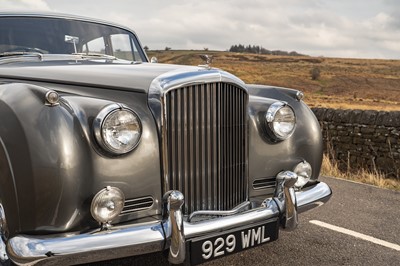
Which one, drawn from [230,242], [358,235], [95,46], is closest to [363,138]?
[358,235]

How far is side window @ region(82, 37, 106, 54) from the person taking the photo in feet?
12.6

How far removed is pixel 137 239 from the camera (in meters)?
2.22

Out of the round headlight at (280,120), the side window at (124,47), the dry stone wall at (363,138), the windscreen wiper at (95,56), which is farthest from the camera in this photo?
the dry stone wall at (363,138)

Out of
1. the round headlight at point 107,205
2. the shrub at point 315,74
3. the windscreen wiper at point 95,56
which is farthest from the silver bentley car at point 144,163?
the shrub at point 315,74

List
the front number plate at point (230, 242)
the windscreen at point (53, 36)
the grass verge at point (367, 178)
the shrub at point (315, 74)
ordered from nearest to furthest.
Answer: the front number plate at point (230, 242)
the windscreen at point (53, 36)
the grass verge at point (367, 178)
the shrub at point (315, 74)

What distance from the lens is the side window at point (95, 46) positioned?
3832 mm

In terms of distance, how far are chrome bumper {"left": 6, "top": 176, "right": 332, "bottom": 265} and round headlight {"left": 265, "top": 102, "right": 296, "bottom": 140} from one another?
0.53m

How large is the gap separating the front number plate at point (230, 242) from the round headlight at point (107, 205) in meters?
0.45

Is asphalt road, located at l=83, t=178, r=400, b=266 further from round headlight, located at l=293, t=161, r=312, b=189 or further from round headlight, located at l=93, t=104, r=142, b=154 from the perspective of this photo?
round headlight, located at l=93, t=104, r=142, b=154

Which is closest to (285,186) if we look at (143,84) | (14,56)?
(143,84)

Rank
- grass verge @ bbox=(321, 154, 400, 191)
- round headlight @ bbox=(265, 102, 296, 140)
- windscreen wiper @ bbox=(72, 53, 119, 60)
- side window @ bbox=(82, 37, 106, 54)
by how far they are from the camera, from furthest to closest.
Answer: grass verge @ bbox=(321, 154, 400, 191) → side window @ bbox=(82, 37, 106, 54) → windscreen wiper @ bbox=(72, 53, 119, 60) → round headlight @ bbox=(265, 102, 296, 140)

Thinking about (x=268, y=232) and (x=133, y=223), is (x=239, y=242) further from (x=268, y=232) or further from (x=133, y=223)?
(x=133, y=223)

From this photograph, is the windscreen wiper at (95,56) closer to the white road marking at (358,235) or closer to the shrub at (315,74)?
the white road marking at (358,235)

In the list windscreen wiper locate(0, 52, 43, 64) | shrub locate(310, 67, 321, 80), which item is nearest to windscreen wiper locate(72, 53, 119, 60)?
windscreen wiper locate(0, 52, 43, 64)
